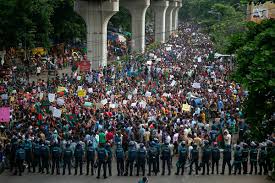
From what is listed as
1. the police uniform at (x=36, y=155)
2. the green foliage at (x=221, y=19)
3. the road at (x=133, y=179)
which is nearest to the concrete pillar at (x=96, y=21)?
the green foliage at (x=221, y=19)

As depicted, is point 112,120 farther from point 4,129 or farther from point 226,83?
point 226,83

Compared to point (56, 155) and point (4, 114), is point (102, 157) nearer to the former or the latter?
point (56, 155)

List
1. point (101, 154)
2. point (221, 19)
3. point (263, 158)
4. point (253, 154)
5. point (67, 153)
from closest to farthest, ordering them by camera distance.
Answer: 1. point (263, 158)
2. point (101, 154)
3. point (253, 154)
4. point (67, 153)
5. point (221, 19)

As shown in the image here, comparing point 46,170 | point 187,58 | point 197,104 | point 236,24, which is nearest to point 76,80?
point 197,104

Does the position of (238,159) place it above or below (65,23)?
below

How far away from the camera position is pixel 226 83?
1294 inches

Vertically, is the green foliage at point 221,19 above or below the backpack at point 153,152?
above

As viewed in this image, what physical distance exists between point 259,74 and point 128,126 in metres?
10.4

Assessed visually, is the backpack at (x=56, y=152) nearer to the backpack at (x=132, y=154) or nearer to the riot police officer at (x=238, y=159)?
the backpack at (x=132, y=154)

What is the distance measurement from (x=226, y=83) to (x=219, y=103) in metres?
6.91

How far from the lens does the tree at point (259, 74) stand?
12391 mm

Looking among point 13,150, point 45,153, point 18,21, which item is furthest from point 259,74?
point 18,21

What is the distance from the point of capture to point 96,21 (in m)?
38.7

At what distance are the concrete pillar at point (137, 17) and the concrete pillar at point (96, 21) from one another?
11.5m
